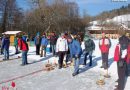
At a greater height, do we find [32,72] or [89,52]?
[89,52]

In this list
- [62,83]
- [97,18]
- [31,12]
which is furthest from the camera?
[97,18]

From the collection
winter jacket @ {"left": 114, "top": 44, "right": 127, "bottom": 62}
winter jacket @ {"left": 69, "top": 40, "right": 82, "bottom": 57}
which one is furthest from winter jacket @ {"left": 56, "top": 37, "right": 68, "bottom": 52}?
winter jacket @ {"left": 114, "top": 44, "right": 127, "bottom": 62}

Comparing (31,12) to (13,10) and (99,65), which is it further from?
(99,65)

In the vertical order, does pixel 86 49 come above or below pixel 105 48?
below

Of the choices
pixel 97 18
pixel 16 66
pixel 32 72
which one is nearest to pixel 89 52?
pixel 32 72

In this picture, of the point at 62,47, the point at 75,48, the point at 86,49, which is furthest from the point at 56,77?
the point at 86,49

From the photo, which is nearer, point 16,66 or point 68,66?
point 68,66

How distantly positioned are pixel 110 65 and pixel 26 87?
5611 mm

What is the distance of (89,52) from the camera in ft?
50.1

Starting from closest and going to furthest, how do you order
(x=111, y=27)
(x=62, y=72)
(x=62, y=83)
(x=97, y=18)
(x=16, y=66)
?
(x=62, y=83) < (x=62, y=72) < (x=16, y=66) < (x=111, y=27) < (x=97, y=18)

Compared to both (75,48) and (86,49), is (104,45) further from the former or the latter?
(75,48)

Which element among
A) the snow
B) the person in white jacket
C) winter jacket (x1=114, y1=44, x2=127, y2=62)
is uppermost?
winter jacket (x1=114, y1=44, x2=127, y2=62)

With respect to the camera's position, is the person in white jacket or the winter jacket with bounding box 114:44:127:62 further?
the person in white jacket

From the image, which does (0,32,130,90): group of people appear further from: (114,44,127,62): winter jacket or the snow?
the snow
